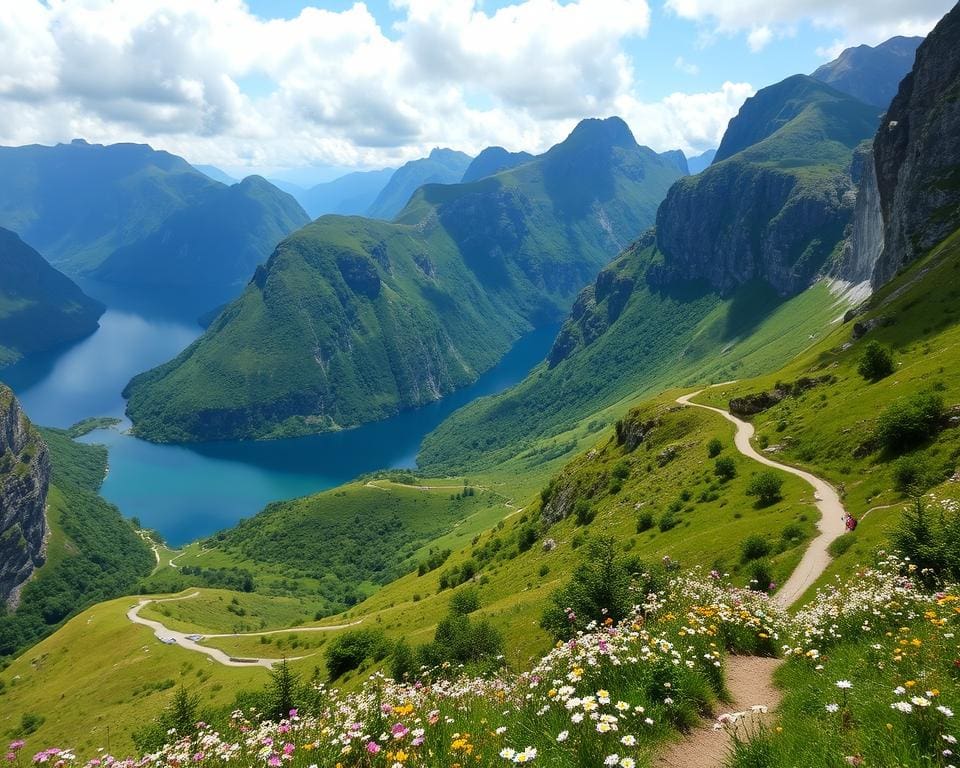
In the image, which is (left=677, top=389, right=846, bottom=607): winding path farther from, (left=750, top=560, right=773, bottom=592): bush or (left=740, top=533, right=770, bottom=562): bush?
(left=740, top=533, right=770, bottom=562): bush

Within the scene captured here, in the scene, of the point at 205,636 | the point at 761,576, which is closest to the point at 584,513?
the point at 761,576

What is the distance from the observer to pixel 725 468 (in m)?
54.3

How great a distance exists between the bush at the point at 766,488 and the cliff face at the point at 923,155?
11149 centimetres

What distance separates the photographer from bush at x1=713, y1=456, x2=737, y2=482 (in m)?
53.7

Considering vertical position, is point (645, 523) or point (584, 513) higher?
point (645, 523)

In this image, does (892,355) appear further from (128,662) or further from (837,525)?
(128,662)

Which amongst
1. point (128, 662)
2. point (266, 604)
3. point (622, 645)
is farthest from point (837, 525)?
point (266, 604)

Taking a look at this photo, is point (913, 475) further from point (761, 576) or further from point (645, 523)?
point (645, 523)

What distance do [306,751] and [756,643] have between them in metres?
11.4

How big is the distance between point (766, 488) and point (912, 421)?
11.2 m

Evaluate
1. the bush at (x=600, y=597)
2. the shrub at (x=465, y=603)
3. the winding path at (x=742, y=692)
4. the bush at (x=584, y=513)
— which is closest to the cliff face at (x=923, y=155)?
the bush at (x=584, y=513)

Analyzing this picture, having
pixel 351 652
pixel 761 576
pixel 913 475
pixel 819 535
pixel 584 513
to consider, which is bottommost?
pixel 584 513

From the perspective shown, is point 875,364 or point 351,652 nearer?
point 351,652

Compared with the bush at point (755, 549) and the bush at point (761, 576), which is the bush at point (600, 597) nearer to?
the bush at point (761, 576)
